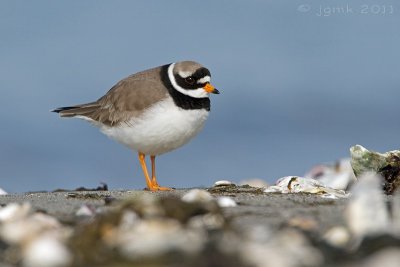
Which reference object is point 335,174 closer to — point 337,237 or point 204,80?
point 204,80

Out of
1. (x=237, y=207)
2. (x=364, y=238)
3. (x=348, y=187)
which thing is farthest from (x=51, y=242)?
(x=348, y=187)

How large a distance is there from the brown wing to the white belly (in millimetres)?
103

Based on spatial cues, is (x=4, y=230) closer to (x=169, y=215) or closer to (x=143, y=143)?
(x=169, y=215)

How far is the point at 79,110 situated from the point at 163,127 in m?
1.68

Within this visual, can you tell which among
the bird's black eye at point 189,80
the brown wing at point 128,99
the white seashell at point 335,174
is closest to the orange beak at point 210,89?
the bird's black eye at point 189,80

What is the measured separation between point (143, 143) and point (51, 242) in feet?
14.2

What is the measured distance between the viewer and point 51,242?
11.2 ft

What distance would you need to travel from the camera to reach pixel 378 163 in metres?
7.04

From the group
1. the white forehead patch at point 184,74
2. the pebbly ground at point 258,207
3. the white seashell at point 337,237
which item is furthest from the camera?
the white forehead patch at point 184,74

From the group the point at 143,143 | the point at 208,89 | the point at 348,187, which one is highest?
the point at 208,89

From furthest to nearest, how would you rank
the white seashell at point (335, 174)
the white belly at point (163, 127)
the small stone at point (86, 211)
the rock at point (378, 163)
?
the white seashell at point (335, 174), the white belly at point (163, 127), the rock at point (378, 163), the small stone at point (86, 211)

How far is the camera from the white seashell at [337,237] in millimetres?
3746

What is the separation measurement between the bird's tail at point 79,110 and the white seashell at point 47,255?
5217 mm

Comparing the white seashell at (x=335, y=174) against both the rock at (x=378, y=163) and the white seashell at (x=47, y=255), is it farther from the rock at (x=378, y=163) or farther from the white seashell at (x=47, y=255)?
the white seashell at (x=47, y=255)
